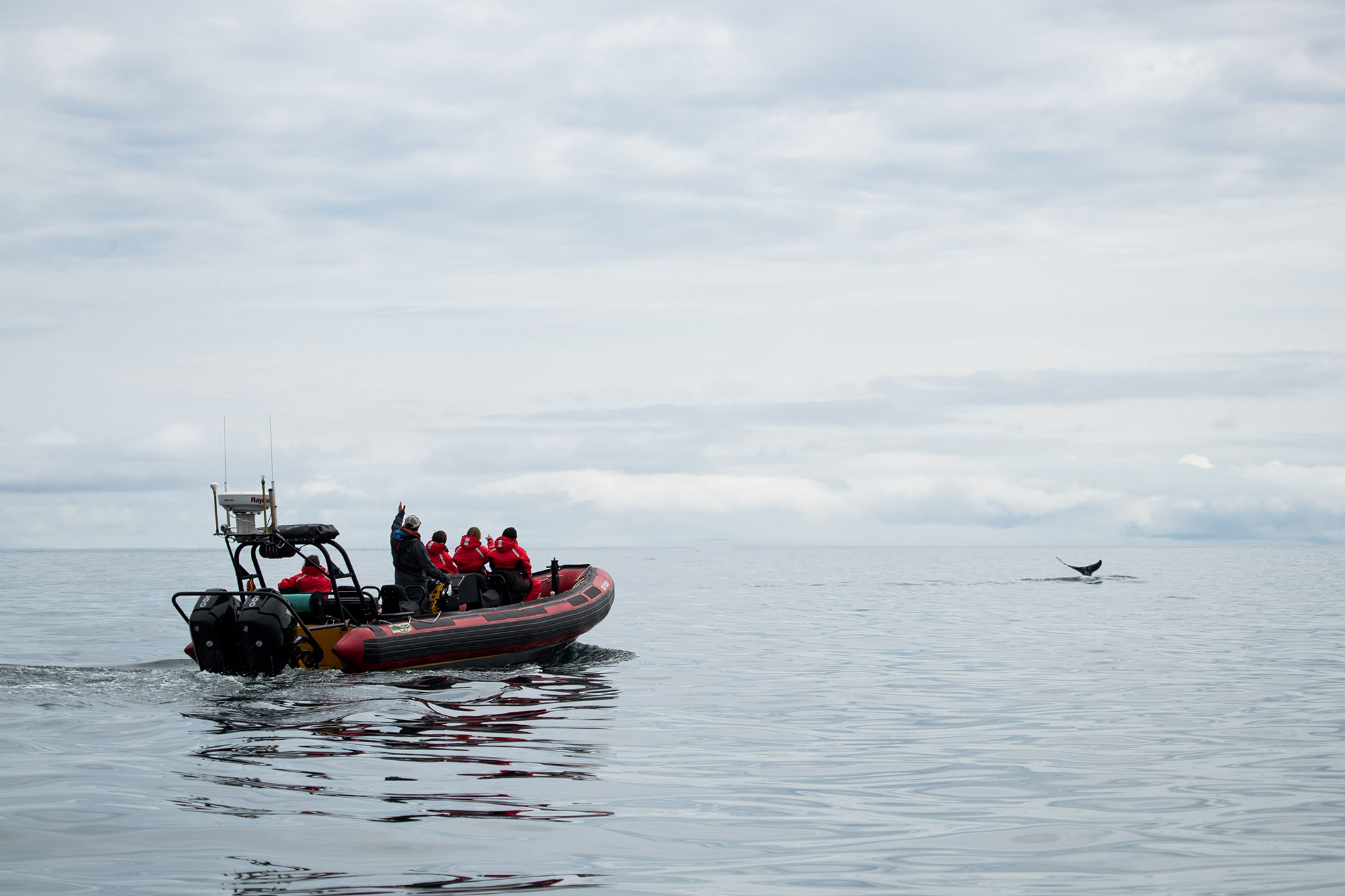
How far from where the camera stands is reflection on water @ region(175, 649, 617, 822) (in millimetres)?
6781

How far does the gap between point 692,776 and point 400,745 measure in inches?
96.6

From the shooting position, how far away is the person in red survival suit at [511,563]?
15.3 meters

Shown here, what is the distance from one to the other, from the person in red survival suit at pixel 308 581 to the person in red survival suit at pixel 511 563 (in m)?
2.66

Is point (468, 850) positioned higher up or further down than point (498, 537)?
further down

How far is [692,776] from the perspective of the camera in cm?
784

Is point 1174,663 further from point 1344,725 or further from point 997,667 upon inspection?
point 1344,725

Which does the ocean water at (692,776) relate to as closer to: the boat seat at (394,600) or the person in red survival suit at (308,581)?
the boat seat at (394,600)

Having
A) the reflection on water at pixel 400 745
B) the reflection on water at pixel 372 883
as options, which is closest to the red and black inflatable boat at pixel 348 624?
the reflection on water at pixel 400 745

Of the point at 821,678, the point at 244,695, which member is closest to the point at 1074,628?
the point at 821,678

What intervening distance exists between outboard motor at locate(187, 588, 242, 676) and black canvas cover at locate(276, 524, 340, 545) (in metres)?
1.12

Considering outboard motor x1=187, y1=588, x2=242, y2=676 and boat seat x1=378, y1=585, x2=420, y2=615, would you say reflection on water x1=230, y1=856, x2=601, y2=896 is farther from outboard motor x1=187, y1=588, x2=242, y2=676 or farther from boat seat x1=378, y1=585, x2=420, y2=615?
boat seat x1=378, y1=585, x2=420, y2=615

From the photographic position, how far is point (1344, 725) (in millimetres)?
9789

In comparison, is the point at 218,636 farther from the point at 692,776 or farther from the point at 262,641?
the point at 692,776

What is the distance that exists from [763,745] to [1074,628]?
14.6m
